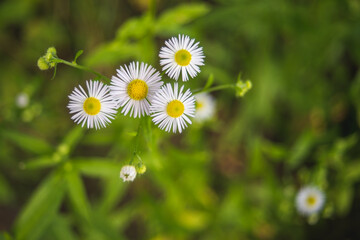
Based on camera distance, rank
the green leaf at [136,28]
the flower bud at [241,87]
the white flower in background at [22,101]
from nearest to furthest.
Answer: the flower bud at [241,87]
the green leaf at [136,28]
the white flower in background at [22,101]

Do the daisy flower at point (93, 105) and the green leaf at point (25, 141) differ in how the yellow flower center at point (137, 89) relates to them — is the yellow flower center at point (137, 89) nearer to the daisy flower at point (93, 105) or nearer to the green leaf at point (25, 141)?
the daisy flower at point (93, 105)

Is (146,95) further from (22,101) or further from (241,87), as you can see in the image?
(22,101)

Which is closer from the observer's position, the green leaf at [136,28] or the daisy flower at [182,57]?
the daisy flower at [182,57]

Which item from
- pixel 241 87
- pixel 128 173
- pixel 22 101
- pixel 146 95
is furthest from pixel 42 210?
pixel 241 87

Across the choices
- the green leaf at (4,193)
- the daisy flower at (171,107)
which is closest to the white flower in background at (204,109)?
the daisy flower at (171,107)

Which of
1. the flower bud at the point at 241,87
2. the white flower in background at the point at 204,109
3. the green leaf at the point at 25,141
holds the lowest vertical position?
the green leaf at the point at 25,141

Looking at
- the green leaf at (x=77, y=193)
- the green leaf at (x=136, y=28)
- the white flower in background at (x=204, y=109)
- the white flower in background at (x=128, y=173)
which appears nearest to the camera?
the white flower in background at (x=128, y=173)

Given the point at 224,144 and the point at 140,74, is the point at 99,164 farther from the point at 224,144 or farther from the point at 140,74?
the point at 224,144

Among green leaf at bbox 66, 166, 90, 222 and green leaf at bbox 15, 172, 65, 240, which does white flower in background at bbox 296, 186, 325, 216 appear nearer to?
green leaf at bbox 66, 166, 90, 222
